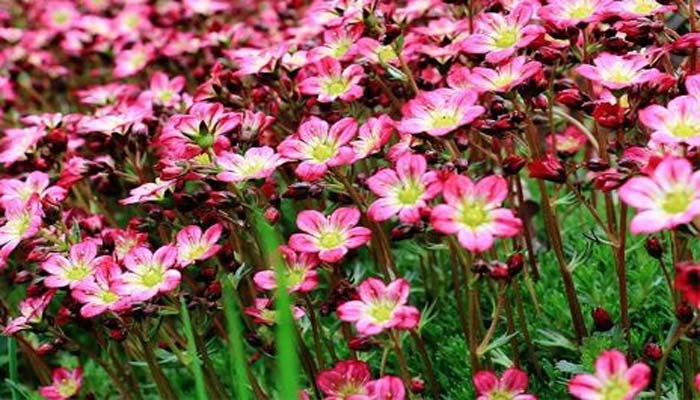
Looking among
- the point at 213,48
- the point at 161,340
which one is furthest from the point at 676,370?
the point at 213,48

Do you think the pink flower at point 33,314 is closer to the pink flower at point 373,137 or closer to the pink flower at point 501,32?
the pink flower at point 373,137

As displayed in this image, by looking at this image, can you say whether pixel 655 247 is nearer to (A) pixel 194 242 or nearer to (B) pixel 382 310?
(B) pixel 382 310

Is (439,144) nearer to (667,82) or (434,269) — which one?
(667,82)

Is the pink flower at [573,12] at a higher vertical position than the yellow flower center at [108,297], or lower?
higher

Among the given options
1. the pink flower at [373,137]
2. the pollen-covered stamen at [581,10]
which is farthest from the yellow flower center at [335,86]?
the pollen-covered stamen at [581,10]

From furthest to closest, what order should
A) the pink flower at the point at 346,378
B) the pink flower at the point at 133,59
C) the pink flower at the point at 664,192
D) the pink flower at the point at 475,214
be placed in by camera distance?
1. the pink flower at the point at 133,59
2. the pink flower at the point at 346,378
3. the pink flower at the point at 475,214
4. the pink flower at the point at 664,192

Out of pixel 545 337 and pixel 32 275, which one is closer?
pixel 32 275
